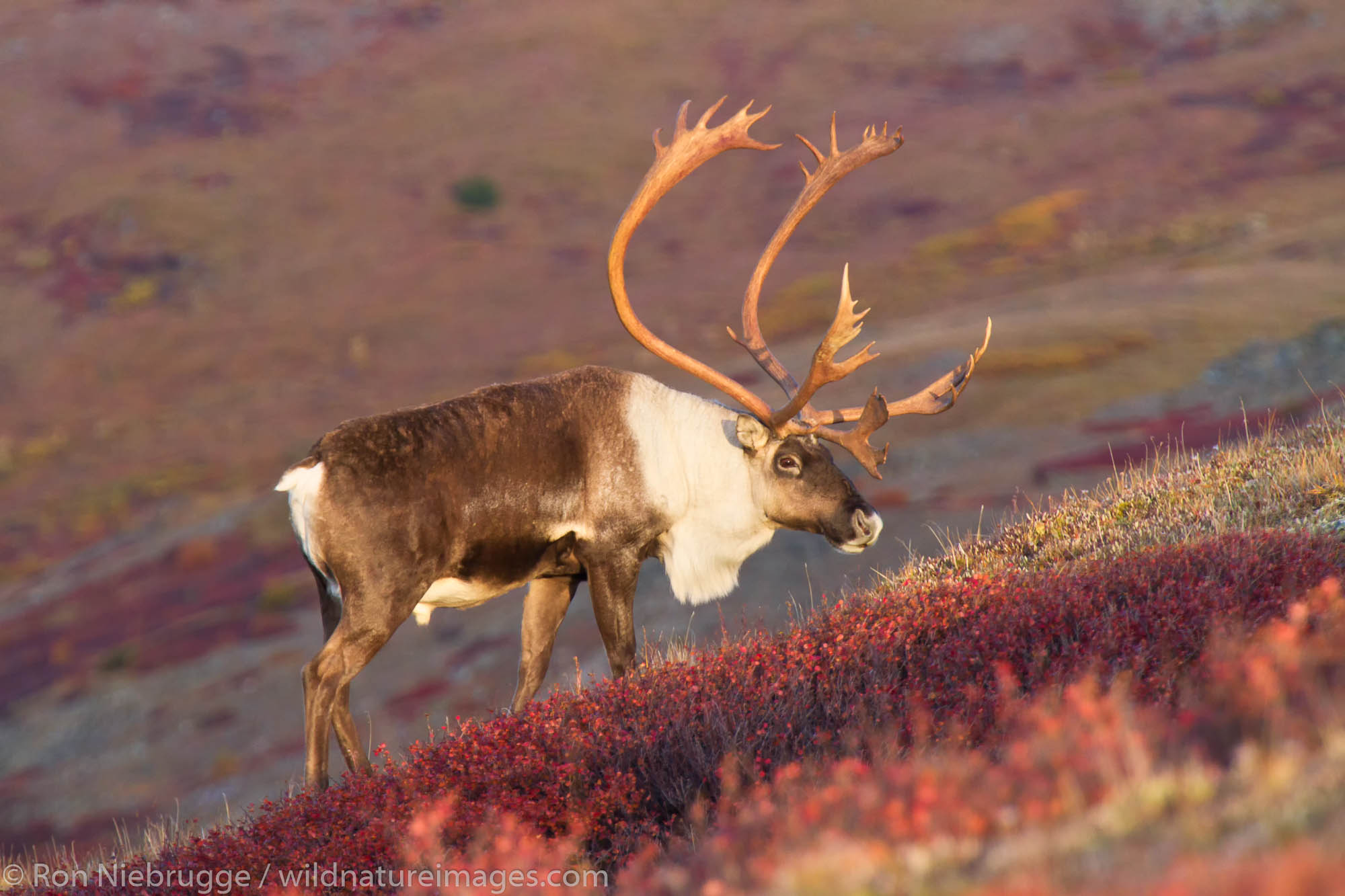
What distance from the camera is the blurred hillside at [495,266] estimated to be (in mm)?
26984

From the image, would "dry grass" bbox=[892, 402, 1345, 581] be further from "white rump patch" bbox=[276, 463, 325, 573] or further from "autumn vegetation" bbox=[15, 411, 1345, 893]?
"white rump patch" bbox=[276, 463, 325, 573]

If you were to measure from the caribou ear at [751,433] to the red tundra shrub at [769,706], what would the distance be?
5.57 ft

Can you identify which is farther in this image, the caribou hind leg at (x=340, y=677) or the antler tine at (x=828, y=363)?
the antler tine at (x=828, y=363)

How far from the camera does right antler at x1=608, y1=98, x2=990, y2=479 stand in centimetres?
714

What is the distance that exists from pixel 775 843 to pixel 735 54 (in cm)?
9014

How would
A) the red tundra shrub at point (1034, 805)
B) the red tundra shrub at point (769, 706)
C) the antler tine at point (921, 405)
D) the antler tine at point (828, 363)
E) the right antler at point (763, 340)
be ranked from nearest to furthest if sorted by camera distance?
the red tundra shrub at point (1034, 805), the red tundra shrub at point (769, 706), the antler tine at point (828, 363), the right antler at point (763, 340), the antler tine at point (921, 405)

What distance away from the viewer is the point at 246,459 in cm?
4738

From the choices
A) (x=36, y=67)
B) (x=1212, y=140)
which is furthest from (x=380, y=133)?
(x=1212, y=140)

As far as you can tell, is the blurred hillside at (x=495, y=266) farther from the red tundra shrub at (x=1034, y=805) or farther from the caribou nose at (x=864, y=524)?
the red tundra shrub at (x=1034, y=805)

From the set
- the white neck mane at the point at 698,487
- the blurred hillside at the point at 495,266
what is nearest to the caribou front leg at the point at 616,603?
the white neck mane at the point at 698,487

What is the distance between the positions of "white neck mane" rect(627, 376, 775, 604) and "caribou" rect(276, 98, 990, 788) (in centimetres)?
1

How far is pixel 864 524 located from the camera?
7.18m

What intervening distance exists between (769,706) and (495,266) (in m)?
65.3

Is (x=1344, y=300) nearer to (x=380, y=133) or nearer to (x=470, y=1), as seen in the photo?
(x=380, y=133)
